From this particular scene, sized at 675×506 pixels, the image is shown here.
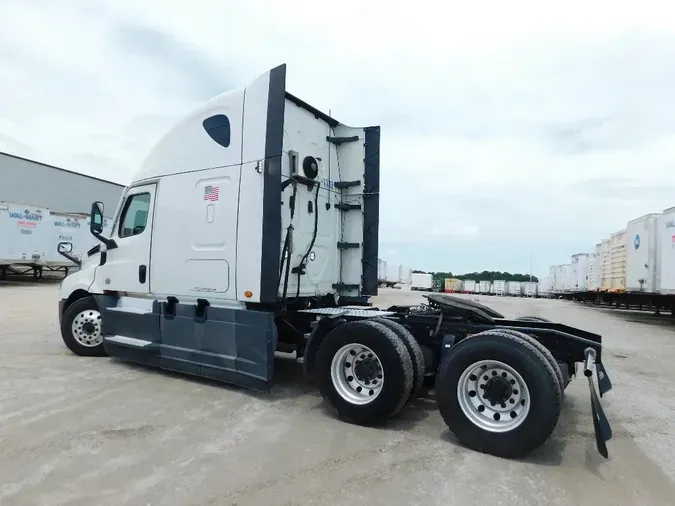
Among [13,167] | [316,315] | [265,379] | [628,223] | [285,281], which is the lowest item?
[265,379]

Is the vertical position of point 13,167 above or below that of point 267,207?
above

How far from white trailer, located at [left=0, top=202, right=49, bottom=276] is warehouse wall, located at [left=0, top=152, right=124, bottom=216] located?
11.2 metres

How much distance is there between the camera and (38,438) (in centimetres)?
411

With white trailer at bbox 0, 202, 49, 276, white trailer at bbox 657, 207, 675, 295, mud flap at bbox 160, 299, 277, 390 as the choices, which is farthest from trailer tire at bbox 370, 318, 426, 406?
white trailer at bbox 0, 202, 49, 276

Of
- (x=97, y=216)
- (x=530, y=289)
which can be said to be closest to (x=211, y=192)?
(x=97, y=216)

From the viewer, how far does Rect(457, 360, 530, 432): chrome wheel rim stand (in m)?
3.99

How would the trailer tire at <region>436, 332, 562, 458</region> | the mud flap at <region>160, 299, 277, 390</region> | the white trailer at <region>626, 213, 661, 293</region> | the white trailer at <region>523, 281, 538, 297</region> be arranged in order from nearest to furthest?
the trailer tire at <region>436, 332, 562, 458</region>
the mud flap at <region>160, 299, 277, 390</region>
the white trailer at <region>626, 213, 661, 293</region>
the white trailer at <region>523, 281, 538, 297</region>

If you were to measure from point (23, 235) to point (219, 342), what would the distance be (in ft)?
76.2

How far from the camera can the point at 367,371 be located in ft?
15.6

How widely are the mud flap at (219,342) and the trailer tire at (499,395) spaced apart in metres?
2.02

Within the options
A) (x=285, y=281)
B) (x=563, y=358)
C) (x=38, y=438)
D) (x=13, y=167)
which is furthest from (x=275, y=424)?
(x=13, y=167)

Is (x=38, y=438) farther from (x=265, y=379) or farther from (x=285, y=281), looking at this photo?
(x=285, y=281)

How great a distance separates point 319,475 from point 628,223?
2048cm

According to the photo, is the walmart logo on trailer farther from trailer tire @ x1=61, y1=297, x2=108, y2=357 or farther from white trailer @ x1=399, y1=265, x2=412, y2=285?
white trailer @ x1=399, y1=265, x2=412, y2=285
